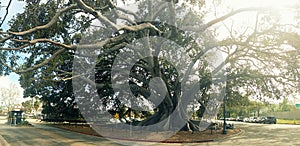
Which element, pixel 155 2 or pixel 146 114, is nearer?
pixel 155 2

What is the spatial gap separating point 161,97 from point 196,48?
591cm

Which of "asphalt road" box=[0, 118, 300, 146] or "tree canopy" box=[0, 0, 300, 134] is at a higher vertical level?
"tree canopy" box=[0, 0, 300, 134]

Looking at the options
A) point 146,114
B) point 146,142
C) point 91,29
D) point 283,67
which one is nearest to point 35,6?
point 91,29

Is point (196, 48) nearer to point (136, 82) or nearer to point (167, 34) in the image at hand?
point (167, 34)

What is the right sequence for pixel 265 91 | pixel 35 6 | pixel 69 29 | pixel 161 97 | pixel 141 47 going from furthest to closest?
pixel 265 91, pixel 161 97, pixel 141 47, pixel 69 29, pixel 35 6

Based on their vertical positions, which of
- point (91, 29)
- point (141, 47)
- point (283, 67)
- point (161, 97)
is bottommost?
point (161, 97)

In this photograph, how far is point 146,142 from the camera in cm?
1922

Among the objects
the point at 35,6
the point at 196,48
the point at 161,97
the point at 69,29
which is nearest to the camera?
the point at 35,6

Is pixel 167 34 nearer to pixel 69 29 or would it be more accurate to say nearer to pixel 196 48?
pixel 196 48

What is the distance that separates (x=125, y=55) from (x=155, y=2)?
21.7ft

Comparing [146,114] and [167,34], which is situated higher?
[167,34]

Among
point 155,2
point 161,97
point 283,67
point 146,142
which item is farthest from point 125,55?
point 283,67

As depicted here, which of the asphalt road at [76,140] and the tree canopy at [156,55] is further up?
the tree canopy at [156,55]

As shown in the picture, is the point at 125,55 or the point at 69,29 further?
the point at 125,55
